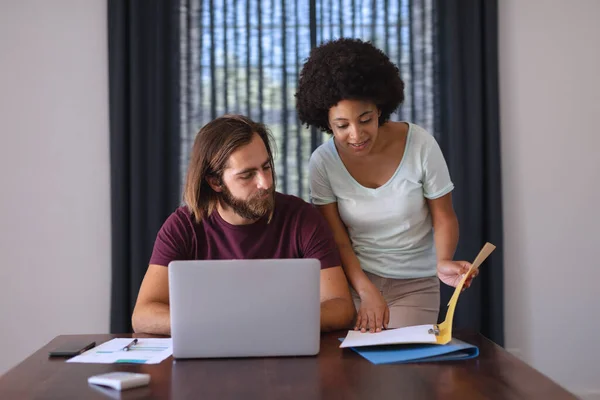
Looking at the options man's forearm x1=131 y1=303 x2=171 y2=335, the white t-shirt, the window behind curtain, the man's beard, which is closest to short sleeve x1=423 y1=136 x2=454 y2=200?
the white t-shirt

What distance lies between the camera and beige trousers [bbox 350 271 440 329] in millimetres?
2252

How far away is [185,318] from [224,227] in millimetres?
641

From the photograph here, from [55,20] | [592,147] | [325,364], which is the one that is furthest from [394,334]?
[55,20]

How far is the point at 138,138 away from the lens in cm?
348

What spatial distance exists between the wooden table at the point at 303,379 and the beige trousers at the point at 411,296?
71 cm

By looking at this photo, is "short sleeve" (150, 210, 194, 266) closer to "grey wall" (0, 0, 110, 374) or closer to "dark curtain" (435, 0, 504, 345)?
"grey wall" (0, 0, 110, 374)

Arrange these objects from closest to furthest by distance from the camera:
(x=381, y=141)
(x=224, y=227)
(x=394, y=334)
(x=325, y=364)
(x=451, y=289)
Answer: (x=325, y=364)
(x=394, y=334)
(x=224, y=227)
(x=381, y=141)
(x=451, y=289)

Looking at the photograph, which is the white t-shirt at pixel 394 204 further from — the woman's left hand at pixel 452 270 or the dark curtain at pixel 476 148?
the dark curtain at pixel 476 148

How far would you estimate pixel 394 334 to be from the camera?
164 centimetres

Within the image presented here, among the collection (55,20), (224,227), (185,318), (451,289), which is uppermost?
(55,20)

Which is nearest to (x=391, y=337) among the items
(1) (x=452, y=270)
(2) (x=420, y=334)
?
(2) (x=420, y=334)

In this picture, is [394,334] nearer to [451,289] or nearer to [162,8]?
[451,289]

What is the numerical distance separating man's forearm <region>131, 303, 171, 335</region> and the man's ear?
1.33 ft

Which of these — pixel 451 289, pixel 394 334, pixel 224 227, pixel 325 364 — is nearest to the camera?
pixel 325 364
